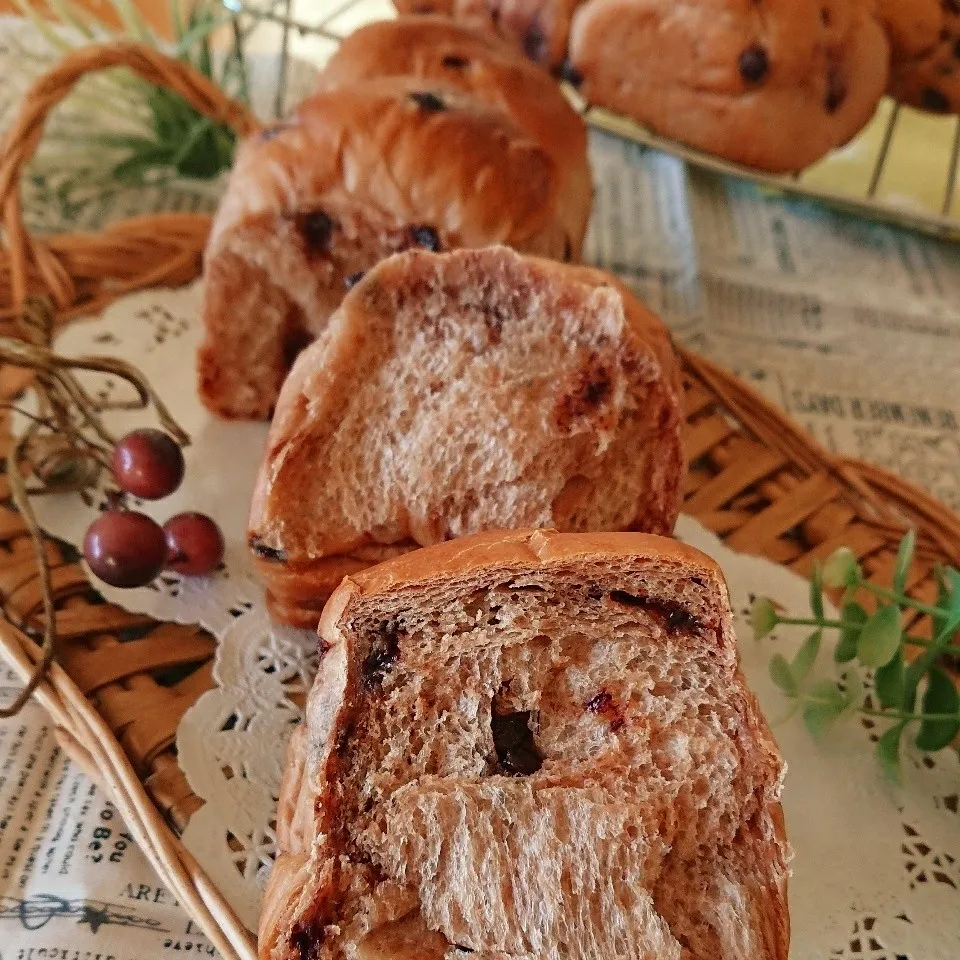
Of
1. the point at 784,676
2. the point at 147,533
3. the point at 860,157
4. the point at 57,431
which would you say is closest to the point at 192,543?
the point at 147,533

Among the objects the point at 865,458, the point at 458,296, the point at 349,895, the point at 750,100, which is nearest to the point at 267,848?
the point at 349,895

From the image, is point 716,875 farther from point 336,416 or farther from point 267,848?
point 336,416

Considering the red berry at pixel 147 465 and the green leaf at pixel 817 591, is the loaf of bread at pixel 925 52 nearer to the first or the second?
the green leaf at pixel 817 591

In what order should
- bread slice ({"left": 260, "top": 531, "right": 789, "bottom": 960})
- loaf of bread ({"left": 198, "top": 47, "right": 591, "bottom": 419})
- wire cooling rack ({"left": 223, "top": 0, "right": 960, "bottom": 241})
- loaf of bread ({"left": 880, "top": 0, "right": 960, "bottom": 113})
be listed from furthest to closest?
wire cooling rack ({"left": 223, "top": 0, "right": 960, "bottom": 241}) → loaf of bread ({"left": 880, "top": 0, "right": 960, "bottom": 113}) → loaf of bread ({"left": 198, "top": 47, "right": 591, "bottom": 419}) → bread slice ({"left": 260, "top": 531, "right": 789, "bottom": 960})

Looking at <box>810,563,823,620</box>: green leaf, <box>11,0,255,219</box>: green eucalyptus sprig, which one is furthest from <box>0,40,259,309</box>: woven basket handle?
<box>810,563,823,620</box>: green leaf

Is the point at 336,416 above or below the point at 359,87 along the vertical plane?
below

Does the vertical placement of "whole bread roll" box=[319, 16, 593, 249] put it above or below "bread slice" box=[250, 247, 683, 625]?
above

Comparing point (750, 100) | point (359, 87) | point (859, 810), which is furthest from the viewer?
point (750, 100)

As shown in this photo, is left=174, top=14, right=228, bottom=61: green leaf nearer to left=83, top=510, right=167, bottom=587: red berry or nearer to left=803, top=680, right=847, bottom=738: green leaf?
left=83, top=510, right=167, bottom=587: red berry
